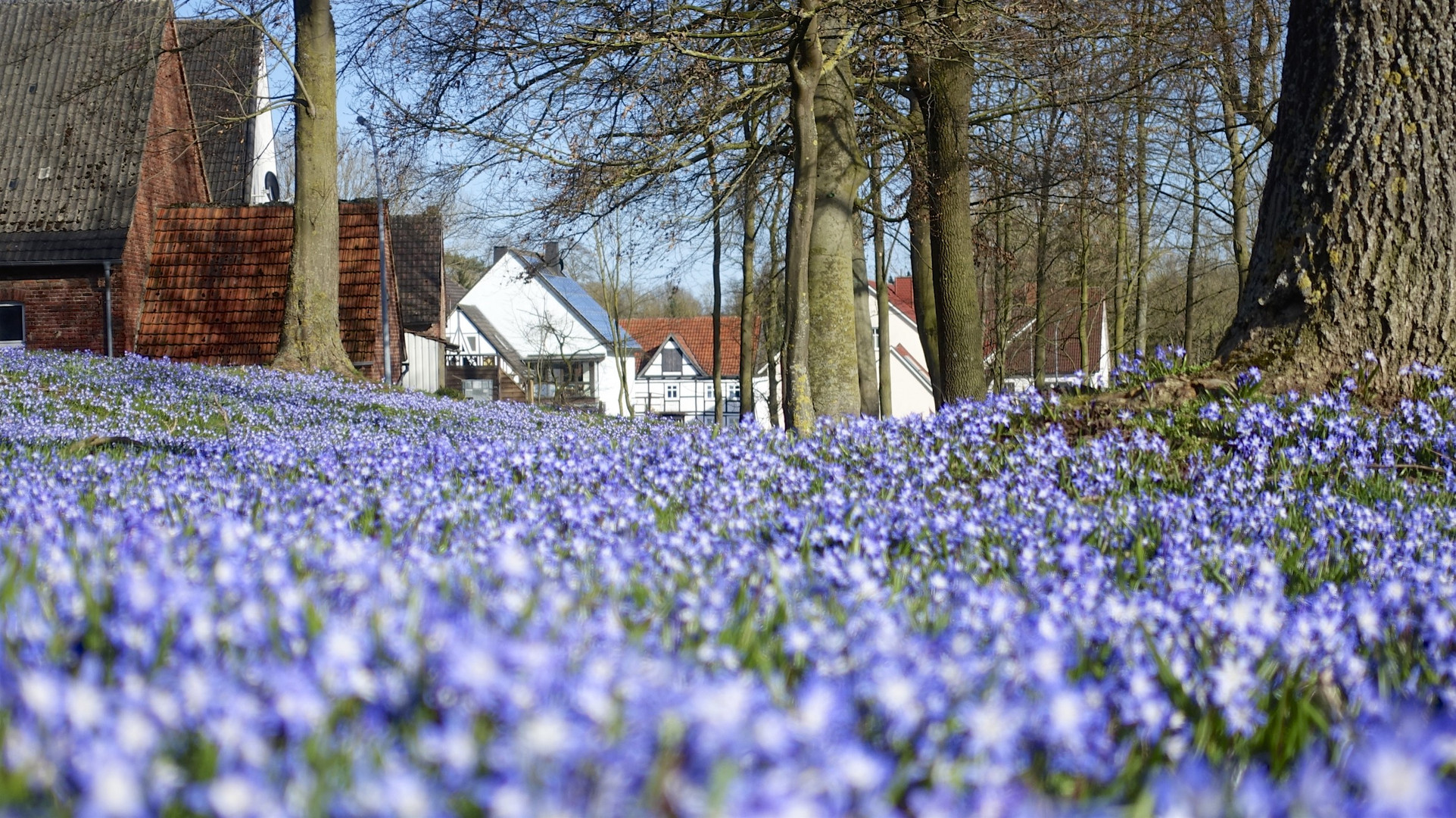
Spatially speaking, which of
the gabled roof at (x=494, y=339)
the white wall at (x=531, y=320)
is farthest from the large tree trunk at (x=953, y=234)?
the gabled roof at (x=494, y=339)

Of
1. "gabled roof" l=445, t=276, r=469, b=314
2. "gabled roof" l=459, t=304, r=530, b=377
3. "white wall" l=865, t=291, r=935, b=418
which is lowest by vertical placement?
"white wall" l=865, t=291, r=935, b=418

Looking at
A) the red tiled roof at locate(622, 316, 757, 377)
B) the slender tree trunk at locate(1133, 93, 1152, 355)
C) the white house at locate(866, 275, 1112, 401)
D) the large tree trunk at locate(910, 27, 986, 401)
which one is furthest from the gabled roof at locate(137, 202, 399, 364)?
the red tiled roof at locate(622, 316, 757, 377)

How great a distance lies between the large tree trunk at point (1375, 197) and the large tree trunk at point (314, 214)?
13174 mm

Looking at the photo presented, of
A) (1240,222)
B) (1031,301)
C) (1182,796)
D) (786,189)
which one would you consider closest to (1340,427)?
(1182,796)

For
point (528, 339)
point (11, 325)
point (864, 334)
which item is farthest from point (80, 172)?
point (528, 339)

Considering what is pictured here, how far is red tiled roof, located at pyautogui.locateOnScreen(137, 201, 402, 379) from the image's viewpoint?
2520 centimetres

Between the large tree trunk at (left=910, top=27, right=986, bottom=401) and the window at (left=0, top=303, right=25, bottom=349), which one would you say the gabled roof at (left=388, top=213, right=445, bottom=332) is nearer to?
the window at (left=0, top=303, right=25, bottom=349)

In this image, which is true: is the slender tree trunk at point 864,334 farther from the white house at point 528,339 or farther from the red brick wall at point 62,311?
the white house at point 528,339

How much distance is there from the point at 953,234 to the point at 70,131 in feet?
76.2

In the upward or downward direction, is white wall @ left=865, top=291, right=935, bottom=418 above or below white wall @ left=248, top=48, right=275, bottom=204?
below

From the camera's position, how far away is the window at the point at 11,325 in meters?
25.9

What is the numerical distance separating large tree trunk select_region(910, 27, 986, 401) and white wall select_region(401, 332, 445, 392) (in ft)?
94.0

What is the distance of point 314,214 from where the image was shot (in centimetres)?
1623

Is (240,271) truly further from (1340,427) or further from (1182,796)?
(1182,796)
